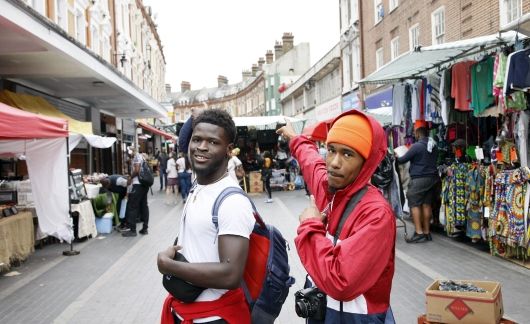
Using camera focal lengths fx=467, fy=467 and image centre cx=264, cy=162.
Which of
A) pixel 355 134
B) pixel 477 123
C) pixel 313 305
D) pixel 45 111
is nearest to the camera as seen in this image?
pixel 355 134

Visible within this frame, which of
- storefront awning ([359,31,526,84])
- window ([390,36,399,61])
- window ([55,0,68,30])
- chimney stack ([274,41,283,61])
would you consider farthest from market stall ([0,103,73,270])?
chimney stack ([274,41,283,61])

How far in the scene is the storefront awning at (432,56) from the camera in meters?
6.18

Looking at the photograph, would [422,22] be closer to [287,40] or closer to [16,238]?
[16,238]

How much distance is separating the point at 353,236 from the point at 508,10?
40.3 feet

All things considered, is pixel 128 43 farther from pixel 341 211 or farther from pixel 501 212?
pixel 341 211

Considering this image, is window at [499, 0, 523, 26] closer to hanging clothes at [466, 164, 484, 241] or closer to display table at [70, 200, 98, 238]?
hanging clothes at [466, 164, 484, 241]

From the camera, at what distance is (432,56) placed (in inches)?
285

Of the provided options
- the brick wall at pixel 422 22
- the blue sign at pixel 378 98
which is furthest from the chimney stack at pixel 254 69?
the blue sign at pixel 378 98

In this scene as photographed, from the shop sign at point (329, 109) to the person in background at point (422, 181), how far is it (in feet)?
56.6

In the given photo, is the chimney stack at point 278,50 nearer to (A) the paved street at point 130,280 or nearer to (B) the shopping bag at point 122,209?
(B) the shopping bag at point 122,209

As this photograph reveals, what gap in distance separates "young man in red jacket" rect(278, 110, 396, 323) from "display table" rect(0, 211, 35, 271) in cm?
637

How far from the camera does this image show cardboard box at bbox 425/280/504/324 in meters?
2.85

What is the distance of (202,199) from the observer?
7.14ft

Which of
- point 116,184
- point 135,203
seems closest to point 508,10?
point 135,203
